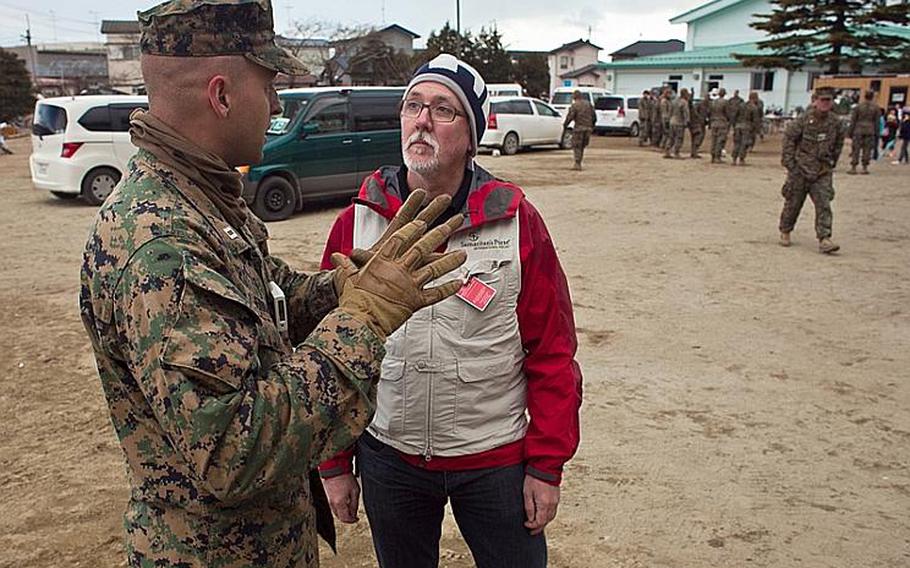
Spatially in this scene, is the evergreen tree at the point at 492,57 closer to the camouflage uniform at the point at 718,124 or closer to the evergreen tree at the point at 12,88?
the evergreen tree at the point at 12,88

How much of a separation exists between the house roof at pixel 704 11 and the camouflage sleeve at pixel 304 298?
149 feet

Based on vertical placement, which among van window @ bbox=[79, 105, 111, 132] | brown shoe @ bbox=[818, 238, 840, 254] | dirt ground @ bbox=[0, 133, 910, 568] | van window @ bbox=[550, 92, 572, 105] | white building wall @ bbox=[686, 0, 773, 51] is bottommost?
dirt ground @ bbox=[0, 133, 910, 568]

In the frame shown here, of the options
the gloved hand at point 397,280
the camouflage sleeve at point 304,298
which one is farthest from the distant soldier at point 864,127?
the gloved hand at point 397,280

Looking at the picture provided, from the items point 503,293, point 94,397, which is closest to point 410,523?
point 503,293

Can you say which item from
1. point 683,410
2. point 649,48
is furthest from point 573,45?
point 683,410

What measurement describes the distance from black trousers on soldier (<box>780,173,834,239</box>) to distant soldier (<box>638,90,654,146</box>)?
1509cm

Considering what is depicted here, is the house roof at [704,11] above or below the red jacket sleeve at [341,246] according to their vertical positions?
above

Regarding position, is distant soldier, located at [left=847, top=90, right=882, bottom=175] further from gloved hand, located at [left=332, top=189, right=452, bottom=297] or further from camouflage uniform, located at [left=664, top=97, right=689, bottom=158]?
gloved hand, located at [left=332, top=189, right=452, bottom=297]

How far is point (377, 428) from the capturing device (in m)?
2.22

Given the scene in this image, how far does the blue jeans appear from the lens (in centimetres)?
212

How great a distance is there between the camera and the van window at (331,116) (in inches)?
438

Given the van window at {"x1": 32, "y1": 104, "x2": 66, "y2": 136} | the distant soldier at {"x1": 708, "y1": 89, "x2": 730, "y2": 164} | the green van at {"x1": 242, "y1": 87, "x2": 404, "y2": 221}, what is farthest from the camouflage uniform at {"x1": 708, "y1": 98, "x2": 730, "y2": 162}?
the van window at {"x1": 32, "y1": 104, "x2": 66, "y2": 136}

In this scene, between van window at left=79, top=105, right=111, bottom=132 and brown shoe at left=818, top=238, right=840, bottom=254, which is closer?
brown shoe at left=818, top=238, right=840, bottom=254

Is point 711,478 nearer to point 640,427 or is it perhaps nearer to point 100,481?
point 640,427
